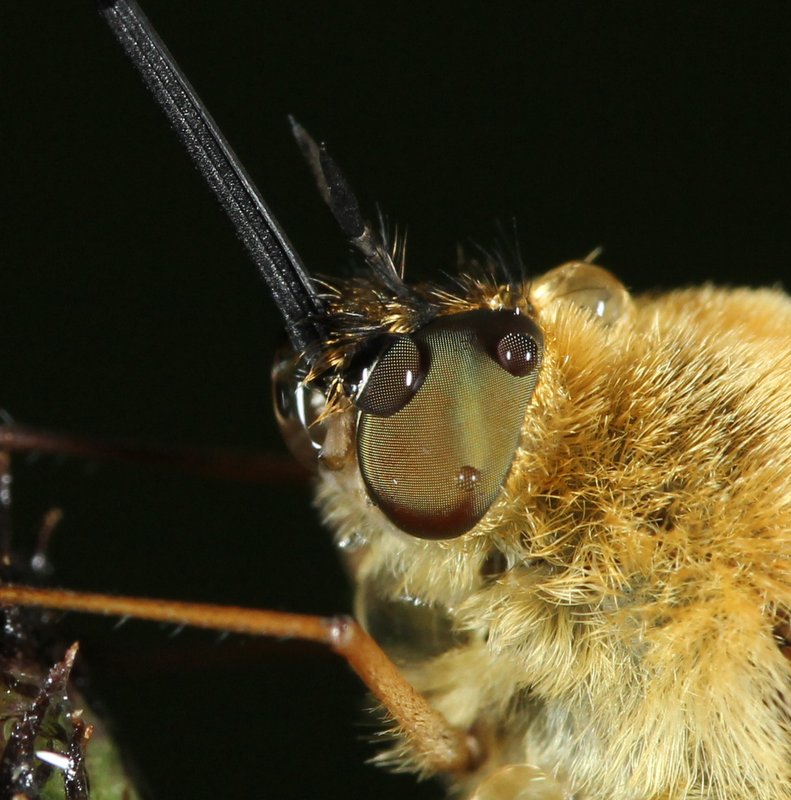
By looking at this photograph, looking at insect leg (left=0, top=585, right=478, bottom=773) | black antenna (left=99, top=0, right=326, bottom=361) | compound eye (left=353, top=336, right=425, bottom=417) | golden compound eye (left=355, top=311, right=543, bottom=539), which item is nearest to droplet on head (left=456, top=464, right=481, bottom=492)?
golden compound eye (left=355, top=311, right=543, bottom=539)

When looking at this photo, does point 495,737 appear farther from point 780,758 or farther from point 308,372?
point 308,372

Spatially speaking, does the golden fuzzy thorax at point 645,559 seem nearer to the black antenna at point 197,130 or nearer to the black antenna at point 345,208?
the black antenna at point 345,208

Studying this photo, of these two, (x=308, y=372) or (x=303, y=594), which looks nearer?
(x=308, y=372)

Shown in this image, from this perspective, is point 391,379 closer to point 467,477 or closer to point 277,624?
point 467,477

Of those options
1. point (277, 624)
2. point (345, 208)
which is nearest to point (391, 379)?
point (345, 208)

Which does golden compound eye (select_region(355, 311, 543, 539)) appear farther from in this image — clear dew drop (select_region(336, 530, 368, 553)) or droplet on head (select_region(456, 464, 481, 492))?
clear dew drop (select_region(336, 530, 368, 553))

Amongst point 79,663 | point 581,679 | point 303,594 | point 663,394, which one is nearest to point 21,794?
point 79,663

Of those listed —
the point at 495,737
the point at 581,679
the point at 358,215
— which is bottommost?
the point at 495,737
